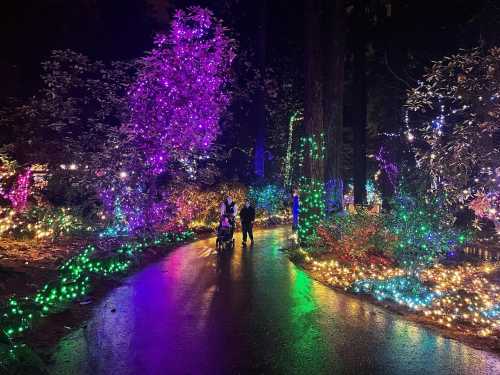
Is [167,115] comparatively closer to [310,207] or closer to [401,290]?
[310,207]

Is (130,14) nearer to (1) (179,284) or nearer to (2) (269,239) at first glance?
(2) (269,239)

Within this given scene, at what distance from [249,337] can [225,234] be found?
9059 millimetres

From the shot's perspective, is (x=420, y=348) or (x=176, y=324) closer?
(x=420, y=348)

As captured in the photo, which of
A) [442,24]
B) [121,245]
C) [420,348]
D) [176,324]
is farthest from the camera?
[442,24]

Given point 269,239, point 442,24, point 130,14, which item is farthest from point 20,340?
→ point 130,14

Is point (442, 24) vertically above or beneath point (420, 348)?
above

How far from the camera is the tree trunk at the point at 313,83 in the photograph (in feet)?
50.0

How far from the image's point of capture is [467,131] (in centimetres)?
A: 953

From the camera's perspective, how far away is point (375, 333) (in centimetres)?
637

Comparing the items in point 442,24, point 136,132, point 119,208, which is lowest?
point 119,208

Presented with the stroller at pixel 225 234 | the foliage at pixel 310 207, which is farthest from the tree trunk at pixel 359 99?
the stroller at pixel 225 234

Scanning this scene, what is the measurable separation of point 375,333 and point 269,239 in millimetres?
12247

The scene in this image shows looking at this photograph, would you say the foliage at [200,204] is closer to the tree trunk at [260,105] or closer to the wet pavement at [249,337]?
the tree trunk at [260,105]

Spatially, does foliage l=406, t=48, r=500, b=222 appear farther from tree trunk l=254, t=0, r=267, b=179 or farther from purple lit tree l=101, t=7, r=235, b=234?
tree trunk l=254, t=0, r=267, b=179
